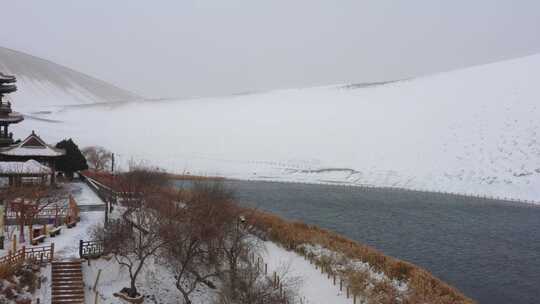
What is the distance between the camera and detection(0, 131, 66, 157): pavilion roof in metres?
29.9

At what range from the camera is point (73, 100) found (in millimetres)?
173750

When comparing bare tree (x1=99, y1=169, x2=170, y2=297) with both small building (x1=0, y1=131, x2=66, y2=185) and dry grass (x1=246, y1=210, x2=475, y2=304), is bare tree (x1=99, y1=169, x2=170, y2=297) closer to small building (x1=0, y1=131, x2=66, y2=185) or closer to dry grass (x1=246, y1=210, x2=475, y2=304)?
dry grass (x1=246, y1=210, x2=475, y2=304)

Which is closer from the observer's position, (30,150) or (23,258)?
(23,258)

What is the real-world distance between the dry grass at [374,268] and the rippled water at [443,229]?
1.80m

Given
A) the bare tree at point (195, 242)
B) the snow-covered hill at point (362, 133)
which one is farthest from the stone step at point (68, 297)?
the snow-covered hill at point (362, 133)

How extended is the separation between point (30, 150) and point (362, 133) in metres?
48.0

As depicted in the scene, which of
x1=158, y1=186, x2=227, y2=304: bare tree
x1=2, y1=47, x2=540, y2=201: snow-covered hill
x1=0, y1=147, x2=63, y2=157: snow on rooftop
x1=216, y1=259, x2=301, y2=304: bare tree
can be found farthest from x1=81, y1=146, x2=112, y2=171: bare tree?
x1=216, y1=259, x2=301, y2=304: bare tree

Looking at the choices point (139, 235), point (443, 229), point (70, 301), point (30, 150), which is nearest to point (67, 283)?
point (70, 301)

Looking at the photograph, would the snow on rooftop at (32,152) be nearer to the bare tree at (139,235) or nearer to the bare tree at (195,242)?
the bare tree at (139,235)

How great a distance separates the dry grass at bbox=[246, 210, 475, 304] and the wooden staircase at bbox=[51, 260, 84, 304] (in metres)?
9.45

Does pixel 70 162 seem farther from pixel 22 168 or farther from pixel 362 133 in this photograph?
pixel 362 133

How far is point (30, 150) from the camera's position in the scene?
30453mm

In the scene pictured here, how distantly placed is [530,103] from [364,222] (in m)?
40.3

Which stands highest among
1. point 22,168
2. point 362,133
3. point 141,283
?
point 362,133
